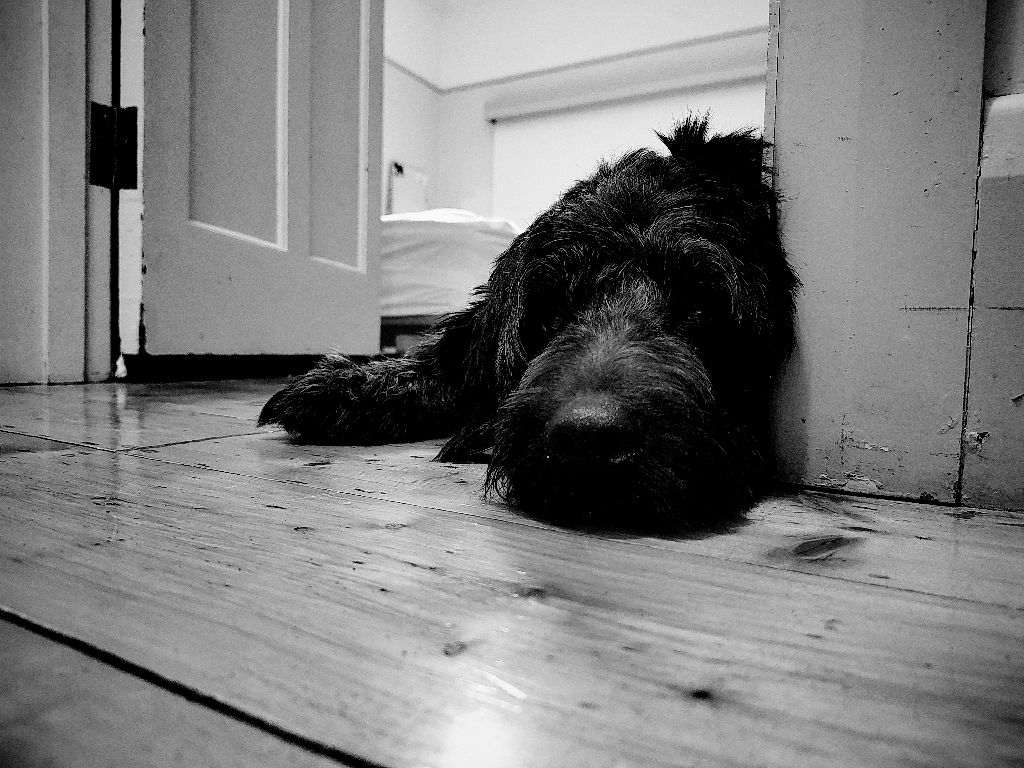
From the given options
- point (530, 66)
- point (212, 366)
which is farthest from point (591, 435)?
point (530, 66)

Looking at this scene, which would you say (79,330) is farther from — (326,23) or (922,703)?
(922,703)

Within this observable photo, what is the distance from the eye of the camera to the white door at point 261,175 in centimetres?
284

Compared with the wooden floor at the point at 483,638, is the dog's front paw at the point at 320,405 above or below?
above

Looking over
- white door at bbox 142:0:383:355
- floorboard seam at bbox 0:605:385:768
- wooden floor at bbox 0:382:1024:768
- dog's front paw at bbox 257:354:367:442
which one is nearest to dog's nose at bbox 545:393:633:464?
wooden floor at bbox 0:382:1024:768

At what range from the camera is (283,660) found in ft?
1.61

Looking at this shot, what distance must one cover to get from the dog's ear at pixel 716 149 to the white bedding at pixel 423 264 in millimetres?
3233

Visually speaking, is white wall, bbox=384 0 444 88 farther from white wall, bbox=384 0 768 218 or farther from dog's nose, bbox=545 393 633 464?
dog's nose, bbox=545 393 633 464

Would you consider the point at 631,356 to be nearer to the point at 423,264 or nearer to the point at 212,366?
the point at 212,366

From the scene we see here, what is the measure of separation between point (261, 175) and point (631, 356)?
272 cm

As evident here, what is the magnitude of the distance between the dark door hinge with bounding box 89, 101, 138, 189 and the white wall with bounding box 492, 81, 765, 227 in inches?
217

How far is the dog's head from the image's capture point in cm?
95

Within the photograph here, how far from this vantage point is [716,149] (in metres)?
1.48

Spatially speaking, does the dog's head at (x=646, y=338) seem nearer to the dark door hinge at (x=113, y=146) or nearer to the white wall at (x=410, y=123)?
the dark door hinge at (x=113, y=146)

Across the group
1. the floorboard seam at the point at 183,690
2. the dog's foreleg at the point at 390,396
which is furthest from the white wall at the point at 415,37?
the floorboard seam at the point at 183,690
